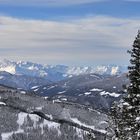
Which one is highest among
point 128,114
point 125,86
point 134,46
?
point 134,46

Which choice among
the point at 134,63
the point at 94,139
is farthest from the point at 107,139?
the point at 134,63

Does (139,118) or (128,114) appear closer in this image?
(139,118)

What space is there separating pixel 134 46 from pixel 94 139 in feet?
42.2

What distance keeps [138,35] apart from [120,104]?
709 centimetres

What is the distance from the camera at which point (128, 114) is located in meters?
37.3

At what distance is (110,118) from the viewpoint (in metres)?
45.3

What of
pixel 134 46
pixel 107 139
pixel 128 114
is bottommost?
pixel 107 139

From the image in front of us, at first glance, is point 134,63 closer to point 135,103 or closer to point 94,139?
point 135,103

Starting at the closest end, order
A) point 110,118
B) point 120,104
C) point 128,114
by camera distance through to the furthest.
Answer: point 128,114 < point 120,104 < point 110,118

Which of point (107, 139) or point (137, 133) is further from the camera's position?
point (107, 139)

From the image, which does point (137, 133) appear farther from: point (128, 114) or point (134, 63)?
point (134, 63)

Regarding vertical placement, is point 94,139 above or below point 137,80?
below

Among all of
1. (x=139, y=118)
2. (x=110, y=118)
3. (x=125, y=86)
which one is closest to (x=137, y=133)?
(x=139, y=118)

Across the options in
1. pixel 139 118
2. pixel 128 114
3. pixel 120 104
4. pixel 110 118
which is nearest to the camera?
pixel 139 118
